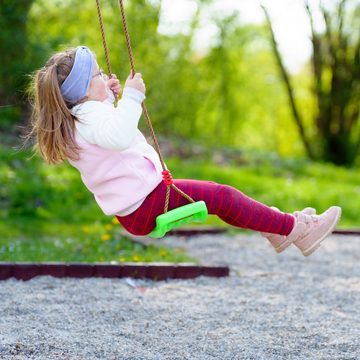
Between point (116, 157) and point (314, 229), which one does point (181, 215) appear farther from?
point (314, 229)

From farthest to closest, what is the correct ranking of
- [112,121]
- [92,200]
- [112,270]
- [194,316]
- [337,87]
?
[337,87] → [92,200] → [112,270] → [194,316] → [112,121]

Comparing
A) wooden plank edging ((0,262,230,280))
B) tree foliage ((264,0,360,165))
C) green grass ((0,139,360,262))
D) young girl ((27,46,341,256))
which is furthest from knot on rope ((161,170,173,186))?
tree foliage ((264,0,360,165))

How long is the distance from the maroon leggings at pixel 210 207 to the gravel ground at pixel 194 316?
496 mm

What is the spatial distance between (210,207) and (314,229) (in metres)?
0.50

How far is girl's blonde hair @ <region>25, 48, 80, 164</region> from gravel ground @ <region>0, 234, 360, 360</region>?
2.54 feet

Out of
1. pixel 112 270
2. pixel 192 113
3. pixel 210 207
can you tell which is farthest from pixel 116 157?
pixel 192 113

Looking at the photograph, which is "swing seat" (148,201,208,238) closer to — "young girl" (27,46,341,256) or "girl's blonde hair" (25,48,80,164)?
"young girl" (27,46,341,256)

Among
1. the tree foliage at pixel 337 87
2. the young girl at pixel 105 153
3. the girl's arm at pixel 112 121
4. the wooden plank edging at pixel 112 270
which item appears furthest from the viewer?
the tree foliage at pixel 337 87

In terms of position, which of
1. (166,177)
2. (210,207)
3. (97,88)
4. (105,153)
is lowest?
(210,207)

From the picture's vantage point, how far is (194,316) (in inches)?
152

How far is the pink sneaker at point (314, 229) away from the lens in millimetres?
3467

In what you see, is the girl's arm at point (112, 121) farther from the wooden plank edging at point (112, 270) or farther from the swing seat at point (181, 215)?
the wooden plank edging at point (112, 270)

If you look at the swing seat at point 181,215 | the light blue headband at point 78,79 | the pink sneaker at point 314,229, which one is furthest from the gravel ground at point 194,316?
the light blue headband at point 78,79

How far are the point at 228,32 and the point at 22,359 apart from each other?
11508mm
